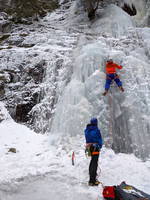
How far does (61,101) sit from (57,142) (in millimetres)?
1903

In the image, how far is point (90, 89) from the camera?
29.2ft

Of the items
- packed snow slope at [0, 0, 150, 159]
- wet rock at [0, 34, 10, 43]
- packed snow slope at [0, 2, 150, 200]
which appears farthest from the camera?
wet rock at [0, 34, 10, 43]

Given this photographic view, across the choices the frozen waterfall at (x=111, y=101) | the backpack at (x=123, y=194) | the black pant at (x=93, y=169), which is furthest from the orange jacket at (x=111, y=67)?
the backpack at (x=123, y=194)

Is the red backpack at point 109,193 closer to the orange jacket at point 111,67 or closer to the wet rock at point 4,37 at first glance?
the orange jacket at point 111,67

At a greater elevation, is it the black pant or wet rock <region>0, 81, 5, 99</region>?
wet rock <region>0, 81, 5, 99</region>

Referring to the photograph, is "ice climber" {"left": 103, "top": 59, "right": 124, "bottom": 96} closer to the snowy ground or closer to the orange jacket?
the orange jacket

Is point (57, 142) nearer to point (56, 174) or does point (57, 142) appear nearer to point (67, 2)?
point (56, 174)

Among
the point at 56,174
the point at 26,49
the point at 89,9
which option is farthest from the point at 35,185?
the point at 89,9

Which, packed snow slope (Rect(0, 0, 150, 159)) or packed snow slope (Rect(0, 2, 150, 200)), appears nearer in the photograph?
packed snow slope (Rect(0, 2, 150, 200))

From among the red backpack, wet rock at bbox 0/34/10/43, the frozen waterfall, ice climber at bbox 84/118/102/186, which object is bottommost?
the red backpack

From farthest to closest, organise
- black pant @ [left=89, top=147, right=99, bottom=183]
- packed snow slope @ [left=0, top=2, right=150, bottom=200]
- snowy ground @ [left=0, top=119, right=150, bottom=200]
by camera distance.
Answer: packed snow slope @ [left=0, top=2, right=150, bottom=200] < black pant @ [left=89, top=147, right=99, bottom=183] < snowy ground @ [left=0, top=119, right=150, bottom=200]

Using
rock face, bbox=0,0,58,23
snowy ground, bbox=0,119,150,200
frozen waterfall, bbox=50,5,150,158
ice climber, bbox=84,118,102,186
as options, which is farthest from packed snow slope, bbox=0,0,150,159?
rock face, bbox=0,0,58,23

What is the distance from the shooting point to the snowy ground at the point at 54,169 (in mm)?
5105

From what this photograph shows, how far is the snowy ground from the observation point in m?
5.11
